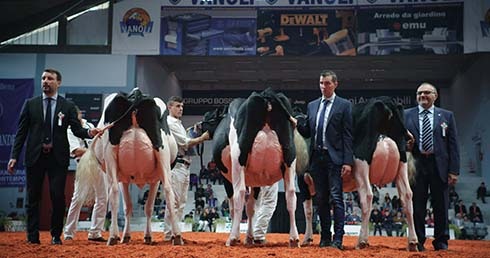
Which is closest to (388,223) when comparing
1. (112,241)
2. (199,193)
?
(199,193)

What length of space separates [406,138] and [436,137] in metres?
0.37

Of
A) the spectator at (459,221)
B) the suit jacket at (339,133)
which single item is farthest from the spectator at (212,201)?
the suit jacket at (339,133)

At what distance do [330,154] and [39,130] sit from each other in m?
3.50

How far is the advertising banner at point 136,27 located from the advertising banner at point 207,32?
0.99 ft

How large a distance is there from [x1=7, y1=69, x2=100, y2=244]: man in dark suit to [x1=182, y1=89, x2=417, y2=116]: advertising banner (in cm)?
1509

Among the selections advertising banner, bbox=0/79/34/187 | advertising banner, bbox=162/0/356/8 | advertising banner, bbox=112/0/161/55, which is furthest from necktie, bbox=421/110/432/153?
advertising banner, bbox=0/79/34/187

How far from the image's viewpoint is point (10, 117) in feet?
60.2

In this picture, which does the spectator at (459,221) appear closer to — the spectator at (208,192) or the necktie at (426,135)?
the spectator at (208,192)

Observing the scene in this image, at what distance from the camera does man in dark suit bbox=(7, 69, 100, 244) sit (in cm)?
675

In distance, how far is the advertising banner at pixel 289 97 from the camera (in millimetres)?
21891

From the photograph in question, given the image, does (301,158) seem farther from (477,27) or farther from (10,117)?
(10,117)

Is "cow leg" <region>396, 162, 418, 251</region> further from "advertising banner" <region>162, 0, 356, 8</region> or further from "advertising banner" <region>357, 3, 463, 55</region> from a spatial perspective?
"advertising banner" <region>162, 0, 356, 8</region>

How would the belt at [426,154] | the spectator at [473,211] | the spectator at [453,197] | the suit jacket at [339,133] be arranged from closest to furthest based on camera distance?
1. the suit jacket at [339,133]
2. the belt at [426,154]
3. the spectator at [473,211]
4. the spectator at [453,197]

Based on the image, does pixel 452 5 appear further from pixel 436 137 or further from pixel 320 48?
pixel 436 137
